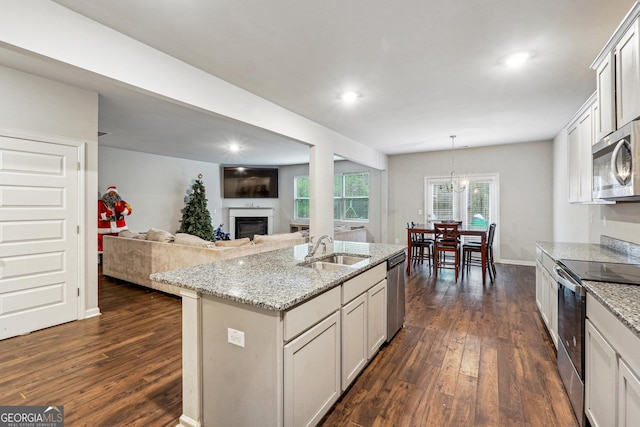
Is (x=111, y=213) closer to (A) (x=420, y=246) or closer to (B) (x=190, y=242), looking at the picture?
(B) (x=190, y=242)

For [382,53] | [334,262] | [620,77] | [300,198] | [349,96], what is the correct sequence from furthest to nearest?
[300,198] < [349,96] < [334,262] < [382,53] < [620,77]

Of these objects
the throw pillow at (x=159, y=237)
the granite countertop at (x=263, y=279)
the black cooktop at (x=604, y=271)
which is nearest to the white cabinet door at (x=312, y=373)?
the granite countertop at (x=263, y=279)

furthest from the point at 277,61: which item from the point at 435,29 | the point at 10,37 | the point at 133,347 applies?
the point at 133,347

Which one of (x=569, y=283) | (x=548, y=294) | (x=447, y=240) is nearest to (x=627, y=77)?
(x=569, y=283)

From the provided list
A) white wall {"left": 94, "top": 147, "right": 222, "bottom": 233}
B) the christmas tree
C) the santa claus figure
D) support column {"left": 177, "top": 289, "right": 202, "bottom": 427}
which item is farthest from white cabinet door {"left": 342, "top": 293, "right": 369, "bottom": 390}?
white wall {"left": 94, "top": 147, "right": 222, "bottom": 233}

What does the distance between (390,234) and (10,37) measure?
23.4 feet

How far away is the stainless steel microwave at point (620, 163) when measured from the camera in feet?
5.49

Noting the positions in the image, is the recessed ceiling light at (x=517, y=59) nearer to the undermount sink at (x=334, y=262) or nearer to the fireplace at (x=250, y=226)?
the undermount sink at (x=334, y=262)

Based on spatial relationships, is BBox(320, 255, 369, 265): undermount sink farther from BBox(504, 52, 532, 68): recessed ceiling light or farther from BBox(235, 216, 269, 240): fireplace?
BBox(235, 216, 269, 240): fireplace

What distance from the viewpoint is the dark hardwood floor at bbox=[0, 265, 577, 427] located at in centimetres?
188

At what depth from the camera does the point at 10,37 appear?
1.81m

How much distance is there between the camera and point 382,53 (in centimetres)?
265

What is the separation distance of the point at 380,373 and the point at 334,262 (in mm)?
975

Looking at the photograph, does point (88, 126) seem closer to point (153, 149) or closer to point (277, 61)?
point (277, 61)
